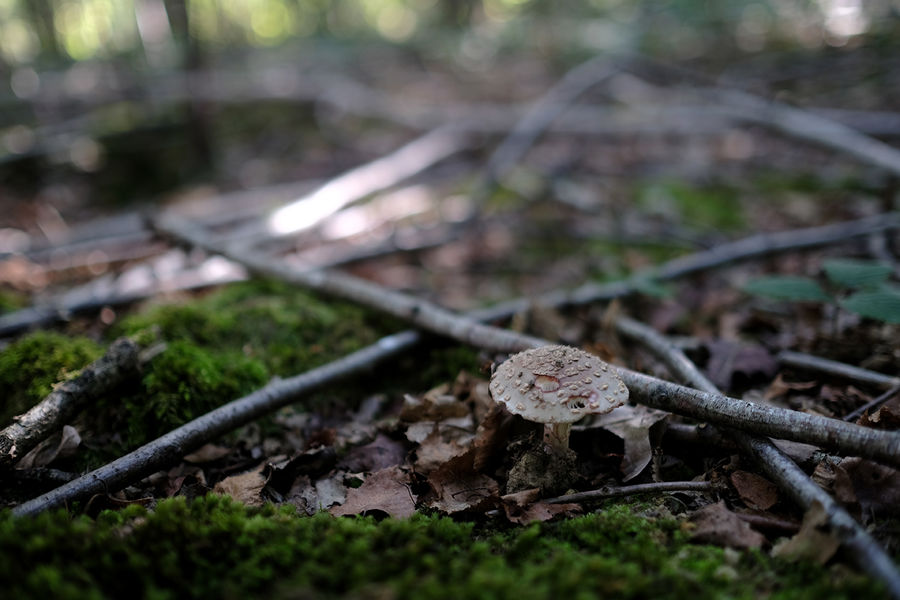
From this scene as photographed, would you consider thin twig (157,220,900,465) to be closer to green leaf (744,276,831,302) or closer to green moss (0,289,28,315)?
green leaf (744,276,831,302)

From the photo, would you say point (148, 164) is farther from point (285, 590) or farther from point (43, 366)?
point (285, 590)

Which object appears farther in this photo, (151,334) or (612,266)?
(612,266)

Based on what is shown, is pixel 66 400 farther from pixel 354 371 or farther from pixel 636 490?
pixel 636 490

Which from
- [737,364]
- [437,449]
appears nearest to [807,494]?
[737,364]

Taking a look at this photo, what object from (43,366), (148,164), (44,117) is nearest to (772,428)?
(43,366)

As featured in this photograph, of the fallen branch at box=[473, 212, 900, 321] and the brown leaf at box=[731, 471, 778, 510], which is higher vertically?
the brown leaf at box=[731, 471, 778, 510]

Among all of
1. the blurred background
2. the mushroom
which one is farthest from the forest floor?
the mushroom
